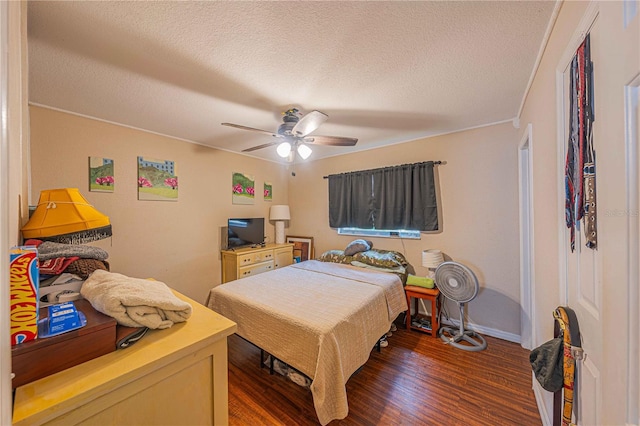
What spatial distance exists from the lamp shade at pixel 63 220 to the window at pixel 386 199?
2993 millimetres

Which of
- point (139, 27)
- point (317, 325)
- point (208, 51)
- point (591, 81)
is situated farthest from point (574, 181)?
point (139, 27)

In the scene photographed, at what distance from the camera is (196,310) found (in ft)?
3.15

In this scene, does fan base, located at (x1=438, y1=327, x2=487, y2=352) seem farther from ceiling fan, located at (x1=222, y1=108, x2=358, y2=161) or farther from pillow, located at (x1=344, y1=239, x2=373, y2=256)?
ceiling fan, located at (x1=222, y1=108, x2=358, y2=161)

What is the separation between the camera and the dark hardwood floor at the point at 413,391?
1.55 meters

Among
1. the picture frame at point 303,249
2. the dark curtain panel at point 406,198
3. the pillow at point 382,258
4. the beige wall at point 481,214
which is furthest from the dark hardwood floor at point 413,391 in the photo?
the picture frame at point 303,249

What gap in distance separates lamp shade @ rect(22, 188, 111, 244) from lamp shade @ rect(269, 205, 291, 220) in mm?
3144

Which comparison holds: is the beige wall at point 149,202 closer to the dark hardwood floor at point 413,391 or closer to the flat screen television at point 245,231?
the flat screen television at point 245,231

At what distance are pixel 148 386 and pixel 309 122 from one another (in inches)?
72.7

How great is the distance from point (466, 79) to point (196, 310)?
7.63 feet

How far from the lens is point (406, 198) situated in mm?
3037

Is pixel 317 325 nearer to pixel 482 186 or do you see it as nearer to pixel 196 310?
pixel 196 310

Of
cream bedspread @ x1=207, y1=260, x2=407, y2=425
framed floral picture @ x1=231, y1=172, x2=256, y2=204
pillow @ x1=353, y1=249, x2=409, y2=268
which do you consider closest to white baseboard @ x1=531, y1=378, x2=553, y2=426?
cream bedspread @ x1=207, y1=260, x2=407, y2=425

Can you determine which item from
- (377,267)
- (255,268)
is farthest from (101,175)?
(377,267)

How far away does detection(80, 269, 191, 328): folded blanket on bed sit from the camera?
0.72m
